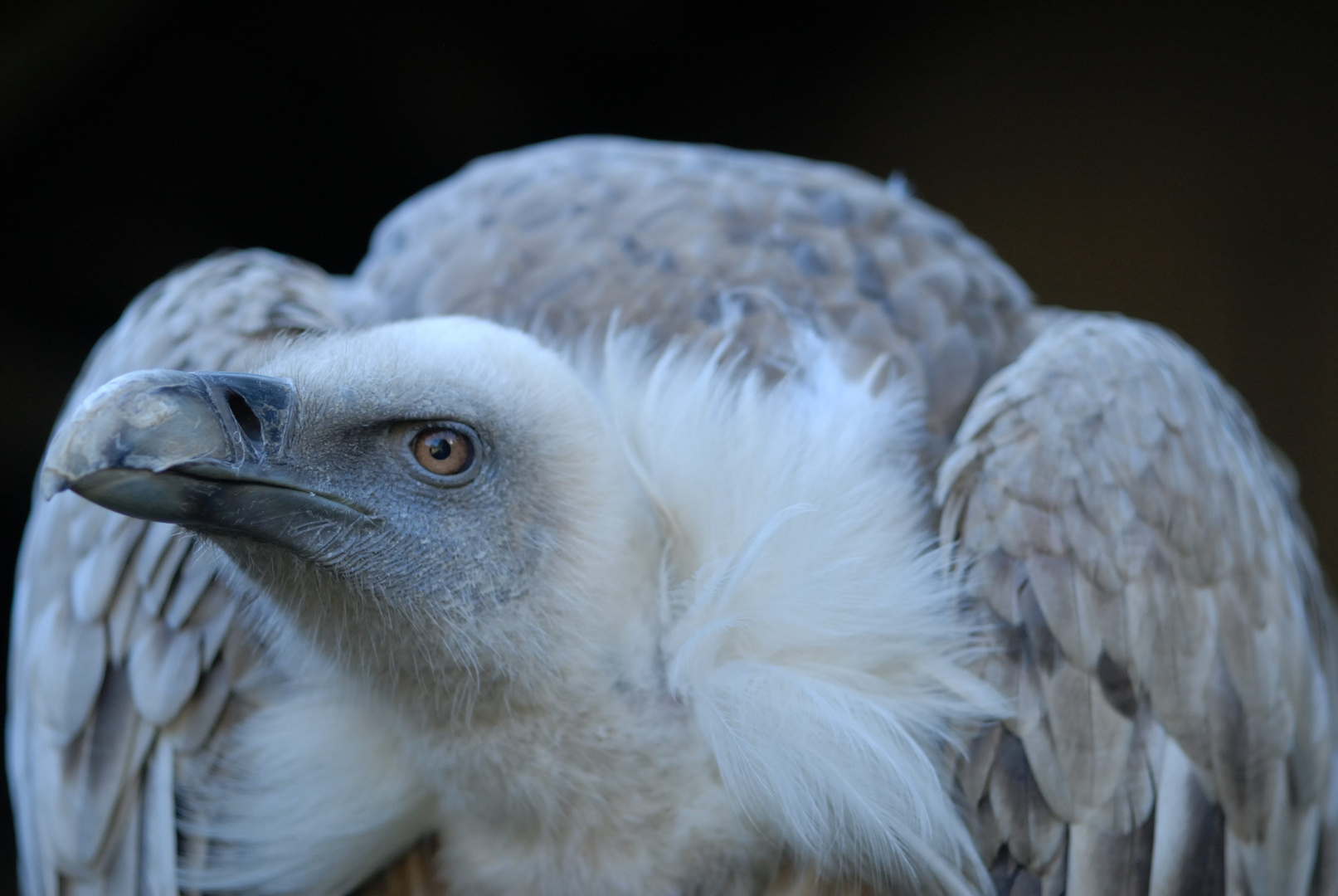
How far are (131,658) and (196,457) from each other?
743 millimetres

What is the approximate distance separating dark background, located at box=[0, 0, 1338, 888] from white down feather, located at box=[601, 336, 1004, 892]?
10.0 ft

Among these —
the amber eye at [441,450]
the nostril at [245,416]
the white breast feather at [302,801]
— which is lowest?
the white breast feather at [302,801]

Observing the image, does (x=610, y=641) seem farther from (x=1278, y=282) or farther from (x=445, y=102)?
(x=1278, y=282)

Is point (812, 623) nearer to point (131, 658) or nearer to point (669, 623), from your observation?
point (669, 623)

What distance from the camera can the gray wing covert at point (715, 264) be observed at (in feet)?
7.14

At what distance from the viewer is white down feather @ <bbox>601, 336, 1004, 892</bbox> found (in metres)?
1.72

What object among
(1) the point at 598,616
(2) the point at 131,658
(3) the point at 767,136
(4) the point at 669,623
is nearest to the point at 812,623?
(4) the point at 669,623

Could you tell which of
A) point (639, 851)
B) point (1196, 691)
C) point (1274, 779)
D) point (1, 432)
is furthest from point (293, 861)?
point (1, 432)

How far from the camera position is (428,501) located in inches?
65.5

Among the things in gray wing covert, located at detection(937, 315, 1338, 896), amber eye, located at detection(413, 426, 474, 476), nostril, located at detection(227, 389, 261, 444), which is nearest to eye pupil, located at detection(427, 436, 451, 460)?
amber eye, located at detection(413, 426, 474, 476)

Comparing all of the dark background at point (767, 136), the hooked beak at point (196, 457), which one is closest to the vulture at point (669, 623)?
the hooked beak at point (196, 457)

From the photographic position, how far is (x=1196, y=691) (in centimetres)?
183

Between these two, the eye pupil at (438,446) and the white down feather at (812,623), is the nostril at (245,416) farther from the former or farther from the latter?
the white down feather at (812,623)

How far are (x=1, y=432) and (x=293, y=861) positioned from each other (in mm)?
3002
